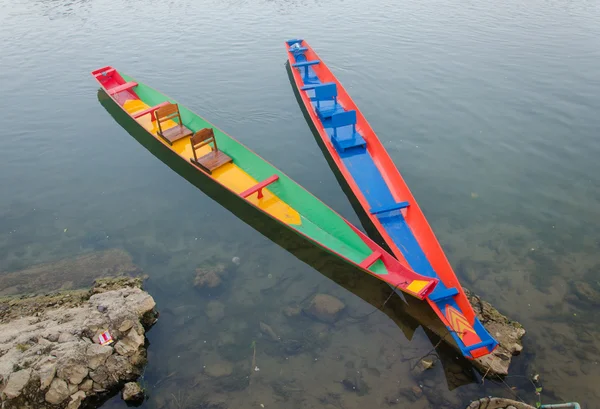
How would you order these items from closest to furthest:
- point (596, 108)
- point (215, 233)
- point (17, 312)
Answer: point (17, 312) < point (215, 233) < point (596, 108)

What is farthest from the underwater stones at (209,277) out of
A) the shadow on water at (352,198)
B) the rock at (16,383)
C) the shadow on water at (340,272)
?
the shadow on water at (352,198)

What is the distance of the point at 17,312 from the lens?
8.15m

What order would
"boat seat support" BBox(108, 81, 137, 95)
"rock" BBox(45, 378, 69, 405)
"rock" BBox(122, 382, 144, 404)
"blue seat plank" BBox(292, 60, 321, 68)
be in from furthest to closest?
1. "blue seat plank" BBox(292, 60, 321, 68)
2. "boat seat support" BBox(108, 81, 137, 95)
3. "rock" BBox(122, 382, 144, 404)
4. "rock" BBox(45, 378, 69, 405)

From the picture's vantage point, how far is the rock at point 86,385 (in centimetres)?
670

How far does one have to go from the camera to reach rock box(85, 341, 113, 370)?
6887 mm

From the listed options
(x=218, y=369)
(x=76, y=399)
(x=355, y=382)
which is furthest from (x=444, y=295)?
(x=76, y=399)

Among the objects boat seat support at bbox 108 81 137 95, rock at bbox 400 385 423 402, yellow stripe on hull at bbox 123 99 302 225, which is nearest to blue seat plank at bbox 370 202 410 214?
yellow stripe on hull at bbox 123 99 302 225

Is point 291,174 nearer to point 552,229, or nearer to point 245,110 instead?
point 245,110

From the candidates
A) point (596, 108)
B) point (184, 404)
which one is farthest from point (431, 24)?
point (184, 404)

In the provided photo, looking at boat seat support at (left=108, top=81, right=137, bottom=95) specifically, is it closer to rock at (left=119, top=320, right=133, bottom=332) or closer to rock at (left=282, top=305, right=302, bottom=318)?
rock at (left=119, top=320, right=133, bottom=332)

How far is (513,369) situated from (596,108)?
38.9ft

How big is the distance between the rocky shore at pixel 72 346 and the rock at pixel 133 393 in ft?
0.05

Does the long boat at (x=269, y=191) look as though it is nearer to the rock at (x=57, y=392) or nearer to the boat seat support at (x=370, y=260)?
the boat seat support at (x=370, y=260)

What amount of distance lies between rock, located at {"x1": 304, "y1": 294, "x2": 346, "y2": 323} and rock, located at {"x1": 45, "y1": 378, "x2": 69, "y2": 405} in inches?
180
